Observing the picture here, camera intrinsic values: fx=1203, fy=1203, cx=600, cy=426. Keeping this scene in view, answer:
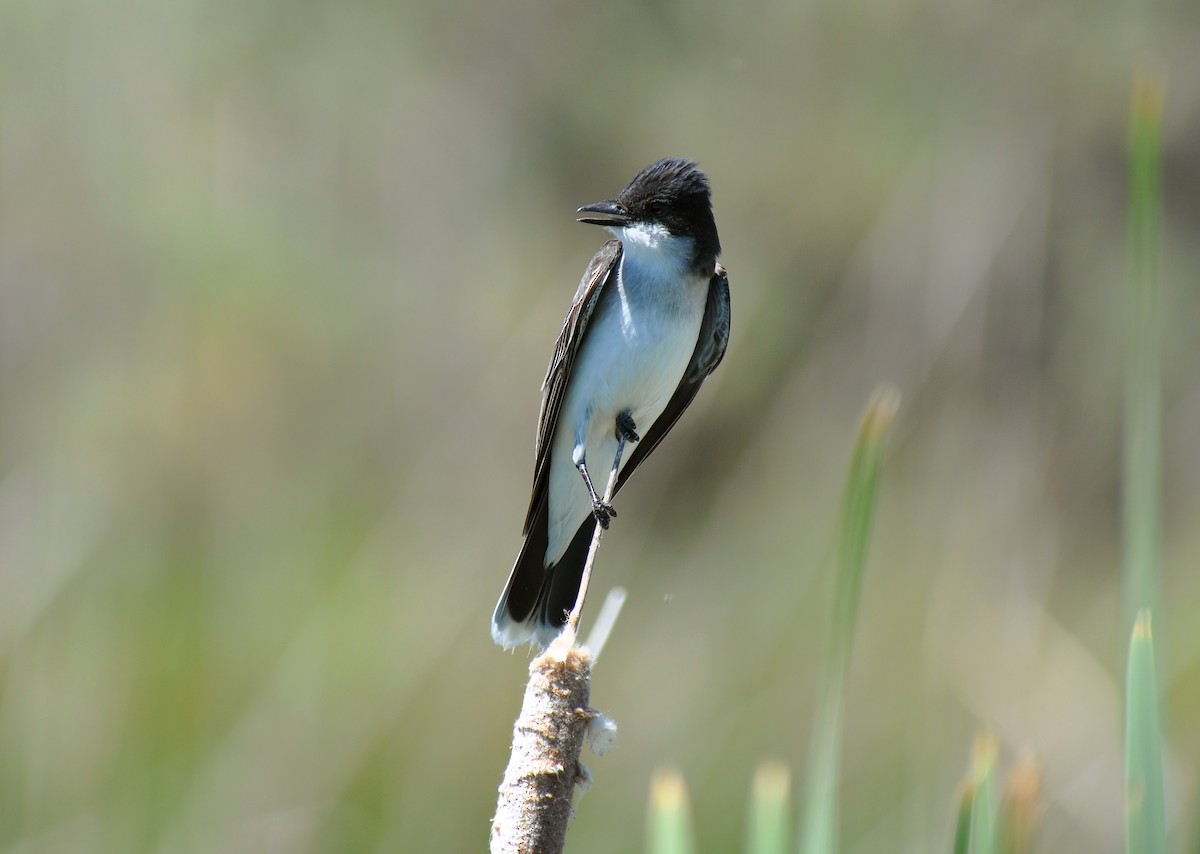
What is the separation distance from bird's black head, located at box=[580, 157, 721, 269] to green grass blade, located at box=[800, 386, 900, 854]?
2.26m

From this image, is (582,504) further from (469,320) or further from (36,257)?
(36,257)

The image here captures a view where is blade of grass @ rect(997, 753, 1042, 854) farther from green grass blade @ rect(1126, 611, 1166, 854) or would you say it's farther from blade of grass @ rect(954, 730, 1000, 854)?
green grass blade @ rect(1126, 611, 1166, 854)

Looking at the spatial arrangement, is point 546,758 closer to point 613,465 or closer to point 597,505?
point 597,505

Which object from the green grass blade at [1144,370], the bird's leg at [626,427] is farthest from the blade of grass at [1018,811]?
the bird's leg at [626,427]

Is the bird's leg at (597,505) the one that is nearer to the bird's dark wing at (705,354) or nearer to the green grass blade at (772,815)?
the bird's dark wing at (705,354)

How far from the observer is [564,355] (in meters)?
3.59

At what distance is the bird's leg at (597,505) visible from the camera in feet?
11.4

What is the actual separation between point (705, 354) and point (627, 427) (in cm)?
34

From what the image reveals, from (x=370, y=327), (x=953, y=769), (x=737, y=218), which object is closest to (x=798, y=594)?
(x=953, y=769)

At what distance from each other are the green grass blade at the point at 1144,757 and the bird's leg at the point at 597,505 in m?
2.07

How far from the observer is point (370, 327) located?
668 centimetres

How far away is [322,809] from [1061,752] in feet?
9.24

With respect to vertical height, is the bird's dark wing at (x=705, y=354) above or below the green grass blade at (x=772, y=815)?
above

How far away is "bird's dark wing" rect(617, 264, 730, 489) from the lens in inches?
149
